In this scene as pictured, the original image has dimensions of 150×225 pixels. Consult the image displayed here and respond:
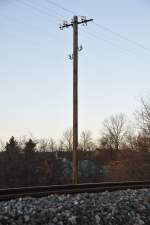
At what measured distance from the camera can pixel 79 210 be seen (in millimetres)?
10234

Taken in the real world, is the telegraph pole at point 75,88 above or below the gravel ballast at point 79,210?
above

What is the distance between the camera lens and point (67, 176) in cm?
4294

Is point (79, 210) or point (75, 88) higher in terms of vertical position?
point (75, 88)

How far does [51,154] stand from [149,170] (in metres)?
9.35

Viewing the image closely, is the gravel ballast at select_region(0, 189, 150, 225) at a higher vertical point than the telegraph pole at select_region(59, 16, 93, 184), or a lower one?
lower

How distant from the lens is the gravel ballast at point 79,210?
368 inches

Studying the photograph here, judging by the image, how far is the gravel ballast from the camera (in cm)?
934

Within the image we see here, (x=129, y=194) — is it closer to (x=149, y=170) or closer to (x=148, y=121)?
(x=149, y=170)

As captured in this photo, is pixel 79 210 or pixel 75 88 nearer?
pixel 79 210

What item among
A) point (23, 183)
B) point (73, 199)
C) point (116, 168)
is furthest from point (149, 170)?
point (73, 199)

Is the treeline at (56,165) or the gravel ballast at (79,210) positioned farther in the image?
the treeline at (56,165)

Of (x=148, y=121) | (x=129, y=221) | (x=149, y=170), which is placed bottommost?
(x=129, y=221)

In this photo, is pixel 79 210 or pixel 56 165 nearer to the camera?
pixel 79 210

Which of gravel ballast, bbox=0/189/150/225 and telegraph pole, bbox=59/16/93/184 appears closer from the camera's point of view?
gravel ballast, bbox=0/189/150/225
